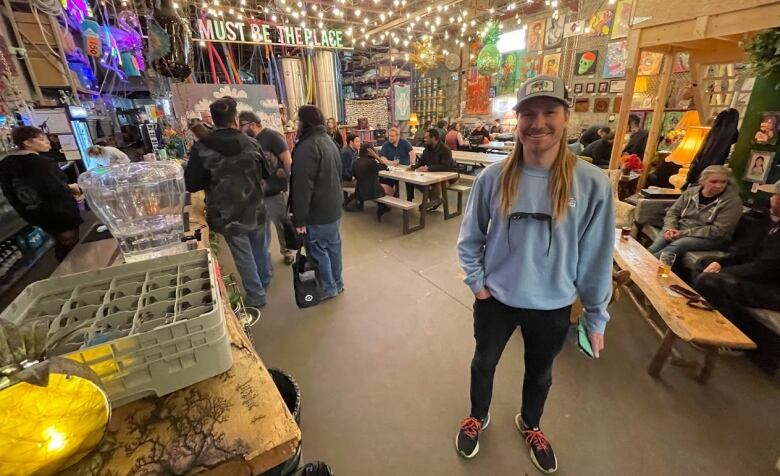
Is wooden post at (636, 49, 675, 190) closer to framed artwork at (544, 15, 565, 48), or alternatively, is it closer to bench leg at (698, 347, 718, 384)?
bench leg at (698, 347, 718, 384)

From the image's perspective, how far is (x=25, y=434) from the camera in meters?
0.54

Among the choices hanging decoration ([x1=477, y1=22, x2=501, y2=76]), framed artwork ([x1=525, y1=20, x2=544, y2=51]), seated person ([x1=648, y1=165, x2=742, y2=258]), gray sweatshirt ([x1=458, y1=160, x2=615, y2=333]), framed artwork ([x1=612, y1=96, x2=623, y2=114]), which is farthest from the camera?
framed artwork ([x1=525, y1=20, x2=544, y2=51])

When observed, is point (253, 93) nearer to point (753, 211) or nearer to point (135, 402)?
point (135, 402)

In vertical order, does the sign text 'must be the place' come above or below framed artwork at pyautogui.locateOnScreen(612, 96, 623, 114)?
above

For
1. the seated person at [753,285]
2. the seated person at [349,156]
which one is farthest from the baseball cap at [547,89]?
the seated person at [349,156]

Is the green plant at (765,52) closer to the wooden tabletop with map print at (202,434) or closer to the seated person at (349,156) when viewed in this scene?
the wooden tabletop with map print at (202,434)

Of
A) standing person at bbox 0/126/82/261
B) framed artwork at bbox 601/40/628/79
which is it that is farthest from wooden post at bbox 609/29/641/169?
standing person at bbox 0/126/82/261

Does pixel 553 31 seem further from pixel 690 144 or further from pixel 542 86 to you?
pixel 542 86

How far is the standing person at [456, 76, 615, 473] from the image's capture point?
1.20m

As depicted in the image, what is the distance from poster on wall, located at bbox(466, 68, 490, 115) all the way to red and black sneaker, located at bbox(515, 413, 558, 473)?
11.0 m

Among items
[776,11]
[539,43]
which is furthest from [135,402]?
[539,43]

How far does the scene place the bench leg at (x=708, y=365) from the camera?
2.05 metres

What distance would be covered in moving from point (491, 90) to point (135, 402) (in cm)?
1182

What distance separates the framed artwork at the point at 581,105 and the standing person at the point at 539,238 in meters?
9.23
